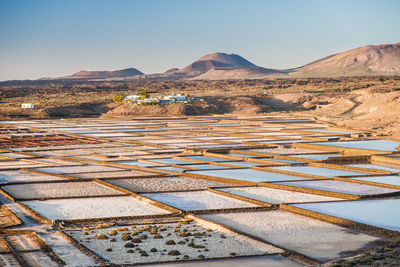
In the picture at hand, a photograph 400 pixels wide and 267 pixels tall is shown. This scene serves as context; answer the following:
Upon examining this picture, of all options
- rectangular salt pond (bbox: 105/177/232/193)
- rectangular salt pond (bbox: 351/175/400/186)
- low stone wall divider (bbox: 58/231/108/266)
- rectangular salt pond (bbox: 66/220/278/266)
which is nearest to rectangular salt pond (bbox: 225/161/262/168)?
rectangular salt pond (bbox: 105/177/232/193)

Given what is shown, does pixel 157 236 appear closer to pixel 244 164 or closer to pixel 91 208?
pixel 91 208

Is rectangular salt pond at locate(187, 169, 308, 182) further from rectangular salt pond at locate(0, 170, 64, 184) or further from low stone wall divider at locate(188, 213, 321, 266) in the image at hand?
low stone wall divider at locate(188, 213, 321, 266)

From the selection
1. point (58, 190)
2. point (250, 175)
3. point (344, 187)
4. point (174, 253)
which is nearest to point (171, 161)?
point (250, 175)

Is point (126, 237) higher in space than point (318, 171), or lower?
higher

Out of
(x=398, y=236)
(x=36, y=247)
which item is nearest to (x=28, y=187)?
(x=36, y=247)

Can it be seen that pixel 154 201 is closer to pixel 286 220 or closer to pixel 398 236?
pixel 286 220

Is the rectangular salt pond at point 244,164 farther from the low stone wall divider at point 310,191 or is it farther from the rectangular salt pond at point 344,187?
the low stone wall divider at point 310,191

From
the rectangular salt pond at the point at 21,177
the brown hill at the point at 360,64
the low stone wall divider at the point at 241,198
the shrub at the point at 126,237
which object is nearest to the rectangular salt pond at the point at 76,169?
the rectangular salt pond at the point at 21,177
